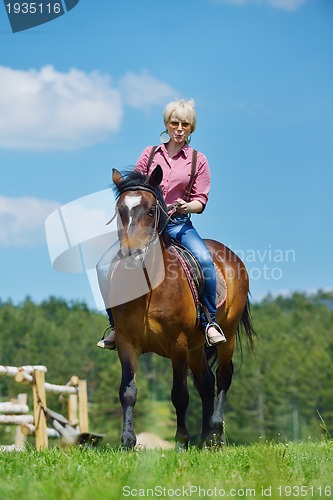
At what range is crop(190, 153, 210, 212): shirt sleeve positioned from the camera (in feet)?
29.0

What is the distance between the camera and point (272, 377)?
94.6m

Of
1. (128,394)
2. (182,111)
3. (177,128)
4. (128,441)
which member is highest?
(182,111)

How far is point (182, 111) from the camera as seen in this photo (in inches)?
346

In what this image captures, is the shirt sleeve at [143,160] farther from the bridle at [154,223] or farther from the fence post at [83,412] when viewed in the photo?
the fence post at [83,412]

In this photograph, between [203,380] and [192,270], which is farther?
[203,380]

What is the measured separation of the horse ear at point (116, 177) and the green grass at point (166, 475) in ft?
8.96

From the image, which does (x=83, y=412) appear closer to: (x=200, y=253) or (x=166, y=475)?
(x=200, y=253)

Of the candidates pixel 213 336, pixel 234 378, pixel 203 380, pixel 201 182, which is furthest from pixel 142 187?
pixel 234 378

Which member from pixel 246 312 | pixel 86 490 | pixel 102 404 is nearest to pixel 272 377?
pixel 102 404

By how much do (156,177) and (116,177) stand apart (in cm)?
41

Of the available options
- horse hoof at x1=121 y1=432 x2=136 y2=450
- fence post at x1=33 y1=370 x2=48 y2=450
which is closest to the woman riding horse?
horse hoof at x1=121 y1=432 x2=136 y2=450

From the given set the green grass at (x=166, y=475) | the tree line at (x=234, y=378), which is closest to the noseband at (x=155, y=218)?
the green grass at (x=166, y=475)

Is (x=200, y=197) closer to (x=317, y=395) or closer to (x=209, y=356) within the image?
(x=209, y=356)

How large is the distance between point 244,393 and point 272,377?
417cm
